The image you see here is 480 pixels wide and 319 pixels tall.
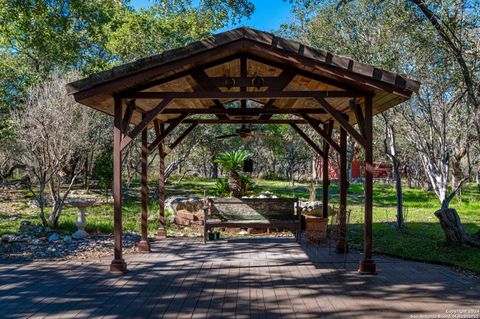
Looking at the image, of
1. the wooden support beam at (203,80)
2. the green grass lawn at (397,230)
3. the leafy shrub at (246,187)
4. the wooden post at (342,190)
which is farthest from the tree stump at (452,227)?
the leafy shrub at (246,187)

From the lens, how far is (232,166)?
1293cm

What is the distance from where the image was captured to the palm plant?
12.9 m

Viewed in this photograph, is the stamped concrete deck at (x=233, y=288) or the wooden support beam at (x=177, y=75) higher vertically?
the wooden support beam at (x=177, y=75)

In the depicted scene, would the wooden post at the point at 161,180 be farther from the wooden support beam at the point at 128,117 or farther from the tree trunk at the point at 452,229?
the tree trunk at the point at 452,229

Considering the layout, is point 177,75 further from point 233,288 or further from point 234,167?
point 234,167

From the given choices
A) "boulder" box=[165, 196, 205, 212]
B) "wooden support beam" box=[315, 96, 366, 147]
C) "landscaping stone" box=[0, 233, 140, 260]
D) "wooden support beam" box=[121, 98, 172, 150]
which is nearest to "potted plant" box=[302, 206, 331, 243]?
"wooden support beam" box=[315, 96, 366, 147]

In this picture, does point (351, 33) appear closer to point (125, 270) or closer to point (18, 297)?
point (125, 270)

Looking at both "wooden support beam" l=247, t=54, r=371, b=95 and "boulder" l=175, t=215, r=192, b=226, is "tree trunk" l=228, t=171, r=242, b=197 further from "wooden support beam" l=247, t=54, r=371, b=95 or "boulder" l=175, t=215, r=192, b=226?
"wooden support beam" l=247, t=54, r=371, b=95

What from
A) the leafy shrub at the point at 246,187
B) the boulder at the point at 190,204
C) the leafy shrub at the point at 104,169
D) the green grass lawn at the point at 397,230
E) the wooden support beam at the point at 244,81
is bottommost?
the green grass lawn at the point at 397,230

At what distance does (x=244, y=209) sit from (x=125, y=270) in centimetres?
299

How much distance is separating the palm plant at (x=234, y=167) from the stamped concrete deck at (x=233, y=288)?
5496 mm

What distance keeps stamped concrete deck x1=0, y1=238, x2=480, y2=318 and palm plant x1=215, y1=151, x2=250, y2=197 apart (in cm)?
550

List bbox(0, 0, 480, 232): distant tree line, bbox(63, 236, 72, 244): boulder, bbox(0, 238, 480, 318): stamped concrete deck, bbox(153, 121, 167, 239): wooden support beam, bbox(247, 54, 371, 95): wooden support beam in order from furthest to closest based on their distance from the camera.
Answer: bbox(153, 121, 167, 239): wooden support beam < bbox(63, 236, 72, 244): boulder < bbox(0, 0, 480, 232): distant tree line < bbox(247, 54, 371, 95): wooden support beam < bbox(0, 238, 480, 318): stamped concrete deck

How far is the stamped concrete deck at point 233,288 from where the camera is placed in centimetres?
445
